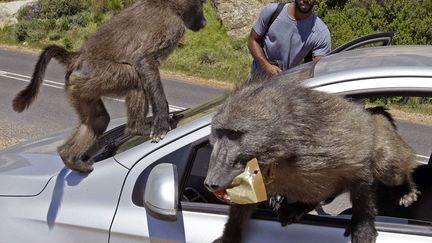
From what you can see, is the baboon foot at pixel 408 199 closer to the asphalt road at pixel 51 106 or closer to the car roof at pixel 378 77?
the car roof at pixel 378 77

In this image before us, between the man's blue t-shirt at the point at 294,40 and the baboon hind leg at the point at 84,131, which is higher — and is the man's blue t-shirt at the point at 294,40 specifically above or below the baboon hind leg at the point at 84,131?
above

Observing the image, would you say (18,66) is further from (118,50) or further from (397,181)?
(397,181)

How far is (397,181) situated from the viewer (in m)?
3.02

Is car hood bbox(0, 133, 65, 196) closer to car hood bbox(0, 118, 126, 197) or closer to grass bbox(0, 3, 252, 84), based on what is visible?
car hood bbox(0, 118, 126, 197)

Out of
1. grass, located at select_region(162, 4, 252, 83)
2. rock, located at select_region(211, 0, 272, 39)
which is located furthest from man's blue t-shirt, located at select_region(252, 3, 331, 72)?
rock, located at select_region(211, 0, 272, 39)

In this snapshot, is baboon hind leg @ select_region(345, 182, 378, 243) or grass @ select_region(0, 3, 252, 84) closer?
baboon hind leg @ select_region(345, 182, 378, 243)

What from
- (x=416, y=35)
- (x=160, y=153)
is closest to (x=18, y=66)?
(x=416, y=35)

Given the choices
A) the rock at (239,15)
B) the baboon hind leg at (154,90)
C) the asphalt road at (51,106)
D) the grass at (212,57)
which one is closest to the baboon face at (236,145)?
the baboon hind leg at (154,90)

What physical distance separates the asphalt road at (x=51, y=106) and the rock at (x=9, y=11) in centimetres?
786

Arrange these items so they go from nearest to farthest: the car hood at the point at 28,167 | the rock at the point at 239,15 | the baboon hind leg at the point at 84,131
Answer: the car hood at the point at 28,167
the baboon hind leg at the point at 84,131
the rock at the point at 239,15

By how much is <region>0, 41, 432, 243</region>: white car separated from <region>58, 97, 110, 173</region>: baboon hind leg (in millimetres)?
153

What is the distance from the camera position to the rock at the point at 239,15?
21250 millimetres

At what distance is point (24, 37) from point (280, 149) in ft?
72.2

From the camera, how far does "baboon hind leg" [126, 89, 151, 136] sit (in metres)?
3.62
